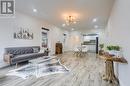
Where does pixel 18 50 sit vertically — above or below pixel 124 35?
below

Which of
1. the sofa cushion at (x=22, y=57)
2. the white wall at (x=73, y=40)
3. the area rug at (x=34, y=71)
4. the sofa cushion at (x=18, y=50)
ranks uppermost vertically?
the white wall at (x=73, y=40)

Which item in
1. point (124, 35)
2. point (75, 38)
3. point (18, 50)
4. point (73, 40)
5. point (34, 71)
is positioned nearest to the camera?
point (124, 35)

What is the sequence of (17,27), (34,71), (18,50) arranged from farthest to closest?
(17,27) < (18,50) < (34,71)

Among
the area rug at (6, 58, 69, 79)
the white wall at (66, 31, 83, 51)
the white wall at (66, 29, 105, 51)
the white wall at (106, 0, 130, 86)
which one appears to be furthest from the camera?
the white wall at (66, 31, 83, 51)

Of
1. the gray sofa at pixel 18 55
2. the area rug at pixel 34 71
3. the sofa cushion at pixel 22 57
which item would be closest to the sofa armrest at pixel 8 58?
the gray sofa at pixel 18 55

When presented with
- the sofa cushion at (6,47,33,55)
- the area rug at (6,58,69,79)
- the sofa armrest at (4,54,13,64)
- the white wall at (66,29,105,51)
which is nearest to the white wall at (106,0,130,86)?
the area rug at (6,58,69,79)

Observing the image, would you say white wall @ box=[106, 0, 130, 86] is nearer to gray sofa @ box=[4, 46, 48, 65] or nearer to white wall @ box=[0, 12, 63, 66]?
gray sofa @ box=[4, 46, 48, 65]

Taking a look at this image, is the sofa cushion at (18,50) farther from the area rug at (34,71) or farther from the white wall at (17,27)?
the area rug at (34,71)

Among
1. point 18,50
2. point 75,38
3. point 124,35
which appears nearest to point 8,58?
point 18,50

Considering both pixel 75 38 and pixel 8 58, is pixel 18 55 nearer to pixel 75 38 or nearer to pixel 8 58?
pixel 8 58

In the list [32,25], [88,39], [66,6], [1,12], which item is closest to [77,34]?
[88,39]

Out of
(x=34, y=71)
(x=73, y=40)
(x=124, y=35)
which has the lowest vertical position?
(x=34, y=71)

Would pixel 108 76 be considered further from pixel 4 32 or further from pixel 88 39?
pixel 88 39

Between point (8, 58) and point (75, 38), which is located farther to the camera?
point (75, 38)
